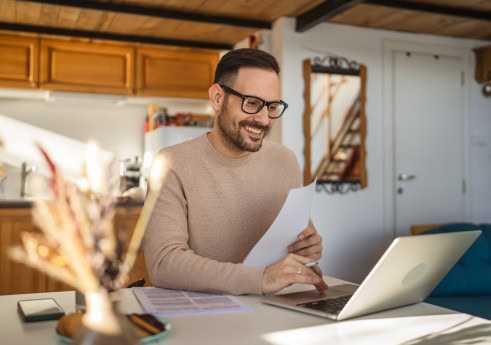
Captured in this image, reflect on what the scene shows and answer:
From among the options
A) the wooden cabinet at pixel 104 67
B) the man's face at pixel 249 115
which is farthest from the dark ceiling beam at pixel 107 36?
the man's face at pixel 249 115

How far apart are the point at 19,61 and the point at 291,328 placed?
12.5 feet

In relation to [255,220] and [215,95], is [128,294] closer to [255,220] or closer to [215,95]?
[255,220]

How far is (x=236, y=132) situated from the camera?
144 centimetres

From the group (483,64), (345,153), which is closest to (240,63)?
(345,153)

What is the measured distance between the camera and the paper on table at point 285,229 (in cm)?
113

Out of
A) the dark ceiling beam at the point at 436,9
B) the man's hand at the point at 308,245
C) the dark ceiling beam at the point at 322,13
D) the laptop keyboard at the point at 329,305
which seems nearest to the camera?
the laptop keyboard at the point at 329,305

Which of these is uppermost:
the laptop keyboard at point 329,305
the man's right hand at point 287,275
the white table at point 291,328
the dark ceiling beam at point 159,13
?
the dark ceiling beam at point 159,13

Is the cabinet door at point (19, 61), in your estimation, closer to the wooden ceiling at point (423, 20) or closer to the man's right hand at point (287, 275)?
the wooden ceiling at point (423, 20)

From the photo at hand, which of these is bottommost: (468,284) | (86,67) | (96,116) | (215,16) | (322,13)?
(468,284)

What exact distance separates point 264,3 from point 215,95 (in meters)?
2.03

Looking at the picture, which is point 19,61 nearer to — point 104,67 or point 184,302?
point 104,67

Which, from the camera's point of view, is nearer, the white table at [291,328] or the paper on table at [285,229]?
the white table at [291,328]

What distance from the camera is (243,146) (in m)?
1.45

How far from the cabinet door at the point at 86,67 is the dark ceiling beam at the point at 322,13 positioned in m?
1.57
